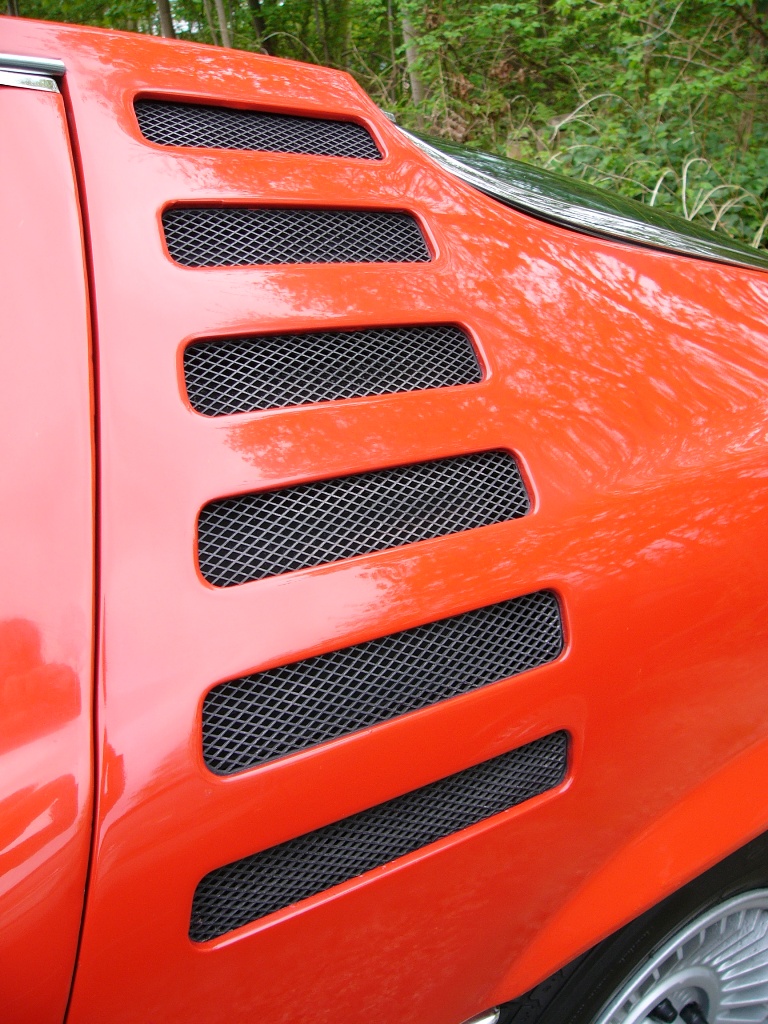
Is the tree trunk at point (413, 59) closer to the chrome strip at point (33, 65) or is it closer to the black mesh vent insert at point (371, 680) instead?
the chrome strip at point (33, 65)

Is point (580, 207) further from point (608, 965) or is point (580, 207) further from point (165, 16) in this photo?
point (165, 16)

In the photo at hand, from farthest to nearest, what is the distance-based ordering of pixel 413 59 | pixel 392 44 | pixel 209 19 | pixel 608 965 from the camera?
1. pixel 209 19
2. pixel 392 44
3. pixel 413 59
4. pixel 608 965

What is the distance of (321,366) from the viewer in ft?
3.38

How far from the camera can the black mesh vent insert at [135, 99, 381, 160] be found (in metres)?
1.10

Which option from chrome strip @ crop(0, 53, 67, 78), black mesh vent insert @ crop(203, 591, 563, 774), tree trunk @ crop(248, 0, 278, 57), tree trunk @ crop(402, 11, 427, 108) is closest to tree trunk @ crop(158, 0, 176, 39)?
tree trunk @ crop(248, 0, 278, 57)

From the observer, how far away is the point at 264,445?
936 millimetres

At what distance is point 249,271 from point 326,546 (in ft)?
1.15

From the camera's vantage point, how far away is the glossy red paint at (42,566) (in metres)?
0.76

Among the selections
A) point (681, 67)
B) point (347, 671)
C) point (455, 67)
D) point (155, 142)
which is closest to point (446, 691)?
point (347, 671)

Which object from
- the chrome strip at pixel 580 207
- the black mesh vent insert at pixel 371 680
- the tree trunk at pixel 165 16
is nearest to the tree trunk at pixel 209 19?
the tree trunk at pixel 165 16

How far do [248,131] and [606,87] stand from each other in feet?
22.1

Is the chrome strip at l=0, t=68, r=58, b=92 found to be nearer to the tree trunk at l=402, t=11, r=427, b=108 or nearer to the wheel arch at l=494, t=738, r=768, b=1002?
the wheel arch at l=494, t=738, r=768, b=1002

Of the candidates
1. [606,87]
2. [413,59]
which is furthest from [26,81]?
[413,59]

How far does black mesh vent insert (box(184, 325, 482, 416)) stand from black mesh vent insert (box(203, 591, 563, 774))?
0.30 m
